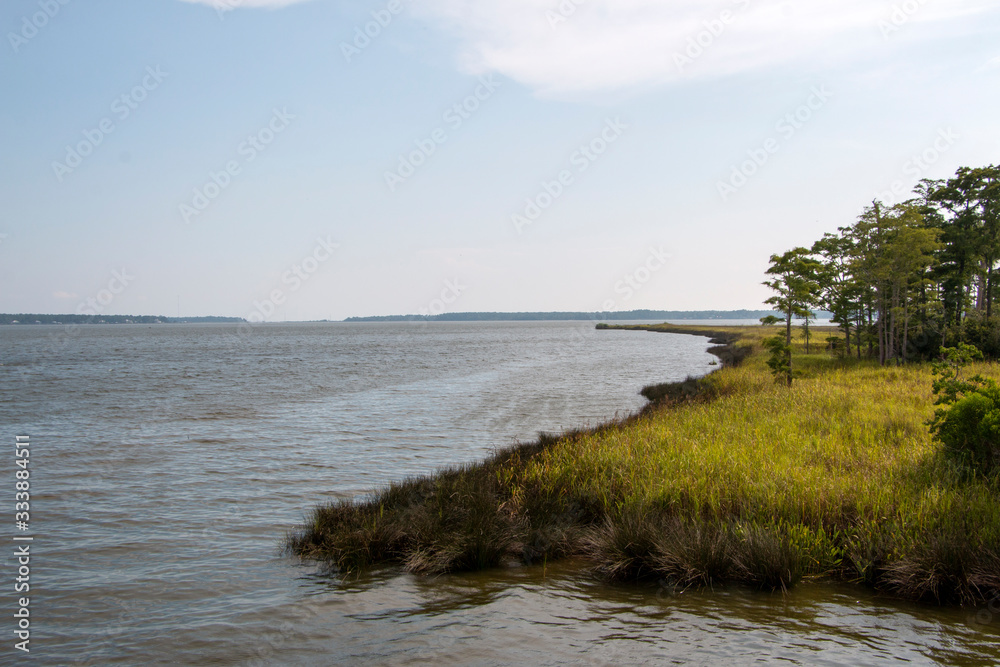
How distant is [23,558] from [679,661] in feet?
35.0

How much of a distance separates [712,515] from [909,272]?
31.8 m

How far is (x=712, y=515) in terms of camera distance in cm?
1032

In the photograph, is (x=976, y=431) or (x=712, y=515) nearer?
(x=712, y=515)

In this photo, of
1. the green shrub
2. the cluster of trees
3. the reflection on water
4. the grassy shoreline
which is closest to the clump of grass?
the grassy shoreline

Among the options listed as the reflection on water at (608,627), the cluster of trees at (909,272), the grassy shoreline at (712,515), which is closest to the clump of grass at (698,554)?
the grassy shoreline at (712,515)

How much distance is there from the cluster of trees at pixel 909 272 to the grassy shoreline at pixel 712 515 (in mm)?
18111

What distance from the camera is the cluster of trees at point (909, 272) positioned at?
109 ft

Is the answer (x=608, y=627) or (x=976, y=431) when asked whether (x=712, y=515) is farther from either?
(x=976, y=431)

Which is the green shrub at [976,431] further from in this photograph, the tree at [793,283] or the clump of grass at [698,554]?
the tree at [793,283]

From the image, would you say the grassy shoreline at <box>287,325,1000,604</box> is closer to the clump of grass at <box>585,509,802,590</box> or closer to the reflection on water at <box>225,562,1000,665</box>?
the clump of grass at <box>585,509,802,590</box>

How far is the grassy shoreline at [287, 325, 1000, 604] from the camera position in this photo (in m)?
8.66

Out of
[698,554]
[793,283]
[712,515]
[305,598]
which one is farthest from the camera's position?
[793,283]

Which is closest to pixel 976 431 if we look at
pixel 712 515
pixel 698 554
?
pixel 712 515

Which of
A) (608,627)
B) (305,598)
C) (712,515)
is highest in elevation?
(712,515)
